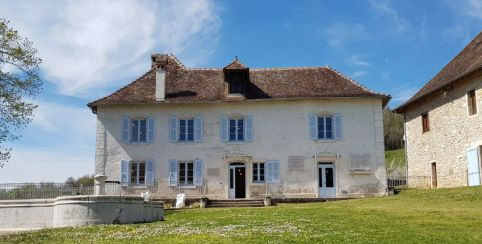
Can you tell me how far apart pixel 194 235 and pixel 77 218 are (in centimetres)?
475

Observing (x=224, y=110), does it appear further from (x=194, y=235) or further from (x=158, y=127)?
(x=194, y=235)

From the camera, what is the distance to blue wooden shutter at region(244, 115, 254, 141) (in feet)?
90.1

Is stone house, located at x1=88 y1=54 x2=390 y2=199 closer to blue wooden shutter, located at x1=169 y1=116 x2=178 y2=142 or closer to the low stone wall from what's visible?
blue wooden shutter, located at x1=169 y1=116 x2=178 y2=142

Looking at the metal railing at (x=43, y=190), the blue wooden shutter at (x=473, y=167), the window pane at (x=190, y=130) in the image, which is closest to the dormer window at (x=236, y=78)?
the window pane at (x=190, y=130)

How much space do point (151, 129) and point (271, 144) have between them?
6077 millimetres

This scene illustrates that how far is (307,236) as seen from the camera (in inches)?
430

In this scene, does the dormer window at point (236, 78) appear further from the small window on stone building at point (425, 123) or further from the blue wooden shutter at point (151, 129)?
the small window on stone building at point (425, 123)

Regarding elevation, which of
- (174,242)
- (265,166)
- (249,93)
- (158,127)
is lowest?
(174,242)

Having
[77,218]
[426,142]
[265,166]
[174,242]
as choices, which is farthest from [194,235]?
[426,142]

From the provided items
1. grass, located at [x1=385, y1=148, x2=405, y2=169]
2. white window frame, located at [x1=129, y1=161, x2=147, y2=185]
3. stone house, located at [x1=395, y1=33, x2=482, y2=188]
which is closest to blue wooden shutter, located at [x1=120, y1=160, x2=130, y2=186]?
white window frame, located at [x1=129, y1=161, x2=147, y2=185]

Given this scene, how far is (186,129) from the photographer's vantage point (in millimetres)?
27875

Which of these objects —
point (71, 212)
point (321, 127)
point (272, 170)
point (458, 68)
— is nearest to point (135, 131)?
point (272, 170)

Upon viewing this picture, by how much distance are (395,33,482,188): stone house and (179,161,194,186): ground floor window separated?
12.1 metres

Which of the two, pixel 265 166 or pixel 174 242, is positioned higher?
pixel 265 166
